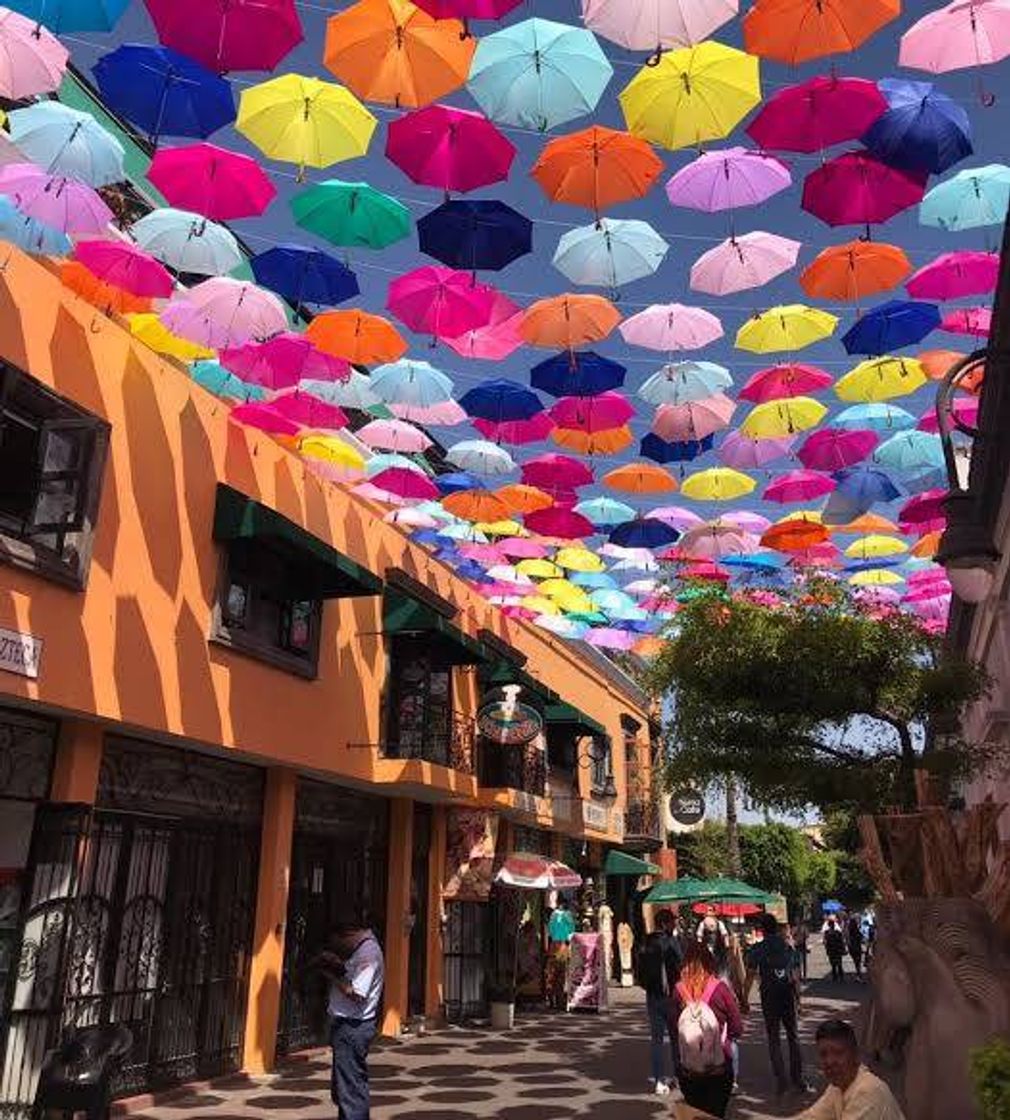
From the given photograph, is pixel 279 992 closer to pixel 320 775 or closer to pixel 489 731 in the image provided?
pixel 320 775

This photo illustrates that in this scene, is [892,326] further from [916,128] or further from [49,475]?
[49,475]

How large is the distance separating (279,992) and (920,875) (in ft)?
28.8

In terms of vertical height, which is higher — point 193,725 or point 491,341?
point 491,341

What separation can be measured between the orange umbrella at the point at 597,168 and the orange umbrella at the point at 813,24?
160cm

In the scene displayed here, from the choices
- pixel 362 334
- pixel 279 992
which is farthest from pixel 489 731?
pixel 362 334

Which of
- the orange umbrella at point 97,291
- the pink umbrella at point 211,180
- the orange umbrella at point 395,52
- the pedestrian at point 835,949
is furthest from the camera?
the pedestrian at point 835,949

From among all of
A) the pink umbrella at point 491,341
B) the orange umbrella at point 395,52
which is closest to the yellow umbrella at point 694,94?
the orange umbrella at point 395,52

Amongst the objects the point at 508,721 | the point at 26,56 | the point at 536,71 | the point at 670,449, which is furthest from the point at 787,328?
the point at 508,721

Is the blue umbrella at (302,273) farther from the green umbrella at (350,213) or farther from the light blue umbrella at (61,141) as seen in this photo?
the light blue umbrella at (61,141)

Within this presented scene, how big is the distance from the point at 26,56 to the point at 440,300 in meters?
4.05

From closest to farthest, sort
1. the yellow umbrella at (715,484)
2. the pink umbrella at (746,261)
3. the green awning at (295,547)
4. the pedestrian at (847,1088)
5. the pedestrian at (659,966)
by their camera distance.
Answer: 1. the pedestrian at (847,1088)
2. the pink umbrella at (746,261)
3. the pedestrian at (659,966)
4. the green awning at (295,547)
5. the yellow umbrella at (715,484)

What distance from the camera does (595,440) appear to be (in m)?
12.7

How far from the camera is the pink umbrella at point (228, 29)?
261 inches

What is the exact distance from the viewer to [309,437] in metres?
13.2
